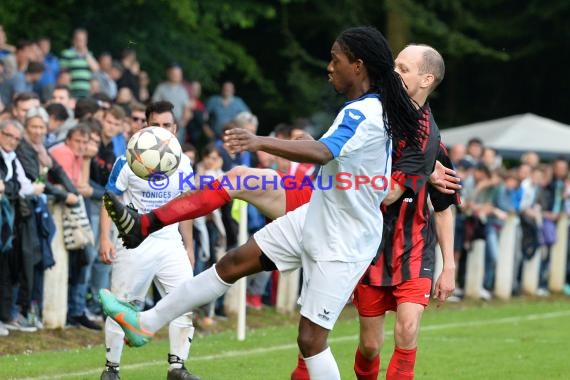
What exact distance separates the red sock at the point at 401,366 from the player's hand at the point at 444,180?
1.10 m

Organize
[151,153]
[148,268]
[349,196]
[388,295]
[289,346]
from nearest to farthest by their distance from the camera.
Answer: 1. [349,196]
2. [151,153]
3. [388,295]
4. [148,268]
5. [289,346]

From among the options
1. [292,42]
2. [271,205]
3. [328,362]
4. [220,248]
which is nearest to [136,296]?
[271,205]

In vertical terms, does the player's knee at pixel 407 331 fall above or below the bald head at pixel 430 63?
below

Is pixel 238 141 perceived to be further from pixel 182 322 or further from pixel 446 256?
pixel 182 322

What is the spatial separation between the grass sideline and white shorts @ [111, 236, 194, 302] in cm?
89

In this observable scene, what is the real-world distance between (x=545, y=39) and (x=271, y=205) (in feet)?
83.6

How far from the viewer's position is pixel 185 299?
7.37 metres

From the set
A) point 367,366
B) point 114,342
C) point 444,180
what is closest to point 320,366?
point 367,366

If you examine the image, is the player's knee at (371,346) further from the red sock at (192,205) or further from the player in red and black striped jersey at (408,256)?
the red sock at (192,205)

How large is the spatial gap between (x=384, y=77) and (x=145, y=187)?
290 centimetres

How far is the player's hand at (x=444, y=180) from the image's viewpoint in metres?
8.12

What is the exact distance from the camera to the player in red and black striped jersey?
7898mm

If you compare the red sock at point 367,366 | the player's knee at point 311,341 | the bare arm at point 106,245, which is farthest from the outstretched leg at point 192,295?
the bare arm at point 106,245

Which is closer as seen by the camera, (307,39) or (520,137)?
(520,137)
